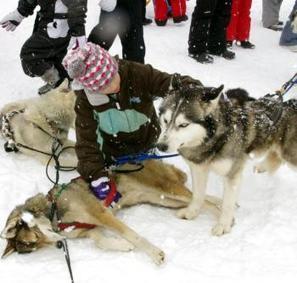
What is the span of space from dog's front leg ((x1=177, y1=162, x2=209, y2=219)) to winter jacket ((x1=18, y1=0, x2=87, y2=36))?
1.88m

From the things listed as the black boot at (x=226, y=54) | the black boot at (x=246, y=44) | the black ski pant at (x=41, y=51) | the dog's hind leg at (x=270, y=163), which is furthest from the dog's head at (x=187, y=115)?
the black boot at (x=246, y=44)

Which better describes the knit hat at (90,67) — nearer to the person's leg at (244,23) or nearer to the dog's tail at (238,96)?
the dog's tail at (238,96)

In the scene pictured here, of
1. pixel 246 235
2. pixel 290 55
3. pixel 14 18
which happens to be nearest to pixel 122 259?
pixel 246 235

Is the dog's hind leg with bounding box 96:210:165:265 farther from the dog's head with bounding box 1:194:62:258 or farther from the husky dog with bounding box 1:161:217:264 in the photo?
the dog's head with bounding box 1:194:62:258

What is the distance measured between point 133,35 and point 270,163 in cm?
200

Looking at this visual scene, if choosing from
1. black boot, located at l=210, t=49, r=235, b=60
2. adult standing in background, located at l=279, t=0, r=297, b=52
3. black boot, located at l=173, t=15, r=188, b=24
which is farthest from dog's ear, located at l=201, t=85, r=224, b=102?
black boot, located at l=173, t=15, r=188, b=24

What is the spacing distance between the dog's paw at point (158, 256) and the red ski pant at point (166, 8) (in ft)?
16.5

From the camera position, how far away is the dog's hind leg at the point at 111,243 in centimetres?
312

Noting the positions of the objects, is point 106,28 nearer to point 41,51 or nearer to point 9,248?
point 41,51

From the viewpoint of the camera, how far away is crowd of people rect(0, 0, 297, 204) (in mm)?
3232

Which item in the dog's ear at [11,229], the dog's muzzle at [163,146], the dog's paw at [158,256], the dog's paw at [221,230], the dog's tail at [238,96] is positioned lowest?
the dog's paw at [221,230]

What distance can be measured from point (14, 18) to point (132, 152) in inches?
86.2

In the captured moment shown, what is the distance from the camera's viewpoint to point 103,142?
3621 mm

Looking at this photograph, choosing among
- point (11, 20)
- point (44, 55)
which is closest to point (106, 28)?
point (44, 55)
